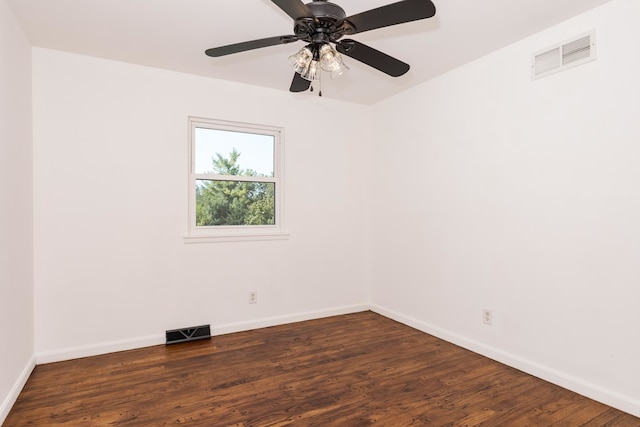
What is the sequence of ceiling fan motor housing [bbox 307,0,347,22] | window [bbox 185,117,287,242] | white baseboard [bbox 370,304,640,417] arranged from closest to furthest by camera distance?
1. ceiling fan motor housing [bbox 307,0,347,22]
2. white baseboard [bbox 370,304,640,417]
3. window [bbox 185,117,287,242]

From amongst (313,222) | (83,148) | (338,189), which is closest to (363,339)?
(313,222)

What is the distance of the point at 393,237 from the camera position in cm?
399

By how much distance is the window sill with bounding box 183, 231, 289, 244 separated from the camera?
3.36 m

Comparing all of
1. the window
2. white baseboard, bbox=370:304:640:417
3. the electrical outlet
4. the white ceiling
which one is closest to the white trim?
the window

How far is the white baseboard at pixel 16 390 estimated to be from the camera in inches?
79.6

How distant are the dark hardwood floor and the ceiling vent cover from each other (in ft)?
7.21

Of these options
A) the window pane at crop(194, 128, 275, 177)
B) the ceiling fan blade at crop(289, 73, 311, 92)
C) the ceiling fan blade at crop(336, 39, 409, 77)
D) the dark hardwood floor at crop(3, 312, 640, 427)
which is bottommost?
the dark hardwood floor at crop(3, 312, 640, 427)

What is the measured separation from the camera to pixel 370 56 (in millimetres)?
2004

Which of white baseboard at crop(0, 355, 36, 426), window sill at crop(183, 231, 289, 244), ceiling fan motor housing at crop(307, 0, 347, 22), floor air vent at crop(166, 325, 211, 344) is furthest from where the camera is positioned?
window sill at crop(183, 231, 289, 244)

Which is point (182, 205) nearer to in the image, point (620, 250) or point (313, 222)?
point (313, 222)

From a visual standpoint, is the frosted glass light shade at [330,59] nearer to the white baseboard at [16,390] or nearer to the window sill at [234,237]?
the window sill at [234,237]

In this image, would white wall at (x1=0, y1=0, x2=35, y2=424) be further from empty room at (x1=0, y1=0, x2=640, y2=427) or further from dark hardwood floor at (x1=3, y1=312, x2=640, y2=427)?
dark hardwood floor at (x1=3, y1=312, x2=640, y2=427)

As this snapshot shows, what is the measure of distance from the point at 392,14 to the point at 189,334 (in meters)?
3.04

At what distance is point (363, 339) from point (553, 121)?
2358 mm
